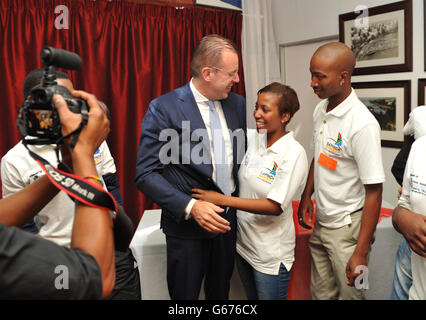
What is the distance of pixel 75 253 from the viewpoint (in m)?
0.71

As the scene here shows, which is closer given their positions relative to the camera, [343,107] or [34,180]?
Answer: [34,180]

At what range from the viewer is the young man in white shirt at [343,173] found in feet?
5.01

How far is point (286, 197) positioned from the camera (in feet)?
5.12

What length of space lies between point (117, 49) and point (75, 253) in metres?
2.71

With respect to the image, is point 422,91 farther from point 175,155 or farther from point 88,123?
point 88,123

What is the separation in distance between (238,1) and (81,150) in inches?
127

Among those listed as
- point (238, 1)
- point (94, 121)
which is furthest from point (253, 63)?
point (94, 121)

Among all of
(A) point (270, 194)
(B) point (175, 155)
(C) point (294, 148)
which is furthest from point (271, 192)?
(B) point (175, 155)

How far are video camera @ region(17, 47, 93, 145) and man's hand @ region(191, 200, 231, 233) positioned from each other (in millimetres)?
752

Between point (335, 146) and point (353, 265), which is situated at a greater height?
point (335, 146)

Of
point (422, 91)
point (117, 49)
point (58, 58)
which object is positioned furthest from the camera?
point (117, 49)

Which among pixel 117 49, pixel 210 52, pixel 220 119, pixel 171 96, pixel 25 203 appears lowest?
A: pixel 25 203

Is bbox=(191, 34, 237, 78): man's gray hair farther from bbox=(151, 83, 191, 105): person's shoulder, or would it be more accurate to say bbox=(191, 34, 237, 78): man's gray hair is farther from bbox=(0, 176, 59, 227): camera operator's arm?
bbox=(0, 176, 59, 227): camera operator's arm
